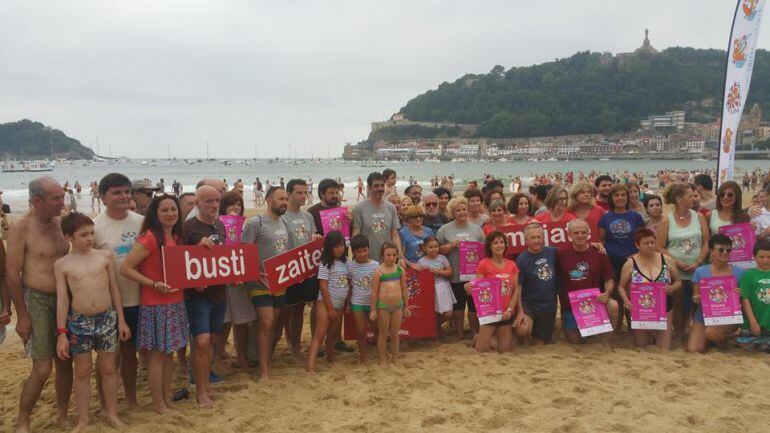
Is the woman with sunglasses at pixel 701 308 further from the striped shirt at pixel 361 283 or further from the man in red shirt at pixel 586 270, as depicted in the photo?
the striped shirt at pixel 361 283

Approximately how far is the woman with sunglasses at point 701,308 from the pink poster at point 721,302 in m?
0.09

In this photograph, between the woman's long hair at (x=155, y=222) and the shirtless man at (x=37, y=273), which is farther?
the woman's long hair at (x=155, y=222)

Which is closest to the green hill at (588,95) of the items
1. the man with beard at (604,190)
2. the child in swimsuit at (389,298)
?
the man with beard at (604,190)

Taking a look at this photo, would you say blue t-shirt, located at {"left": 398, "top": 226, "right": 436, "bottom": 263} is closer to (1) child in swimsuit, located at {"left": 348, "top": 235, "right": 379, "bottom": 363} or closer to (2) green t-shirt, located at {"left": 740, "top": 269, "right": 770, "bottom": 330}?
(1) child in swimsuit, located at {"left": 348, "top": 235, "right": 379, "bottom": 363}

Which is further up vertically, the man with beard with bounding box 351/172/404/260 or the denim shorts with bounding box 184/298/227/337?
the man with beard with bounding box 351/172/404/260

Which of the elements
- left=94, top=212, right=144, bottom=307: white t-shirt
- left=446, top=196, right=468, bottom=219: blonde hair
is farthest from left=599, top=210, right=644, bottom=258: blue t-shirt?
left=94, top=212, right=144, bottom=307: white t-shirt

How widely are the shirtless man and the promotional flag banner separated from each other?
9.97m

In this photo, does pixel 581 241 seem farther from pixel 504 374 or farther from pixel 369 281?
pixel 369 281

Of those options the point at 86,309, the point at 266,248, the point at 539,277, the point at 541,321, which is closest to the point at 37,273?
the point at 86,309

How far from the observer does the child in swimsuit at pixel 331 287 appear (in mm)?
5500

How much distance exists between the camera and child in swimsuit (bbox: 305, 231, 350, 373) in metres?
5.50

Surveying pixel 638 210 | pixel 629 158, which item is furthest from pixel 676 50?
pixel 638 210

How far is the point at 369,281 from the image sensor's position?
222 inches

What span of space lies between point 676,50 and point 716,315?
21564 cm
